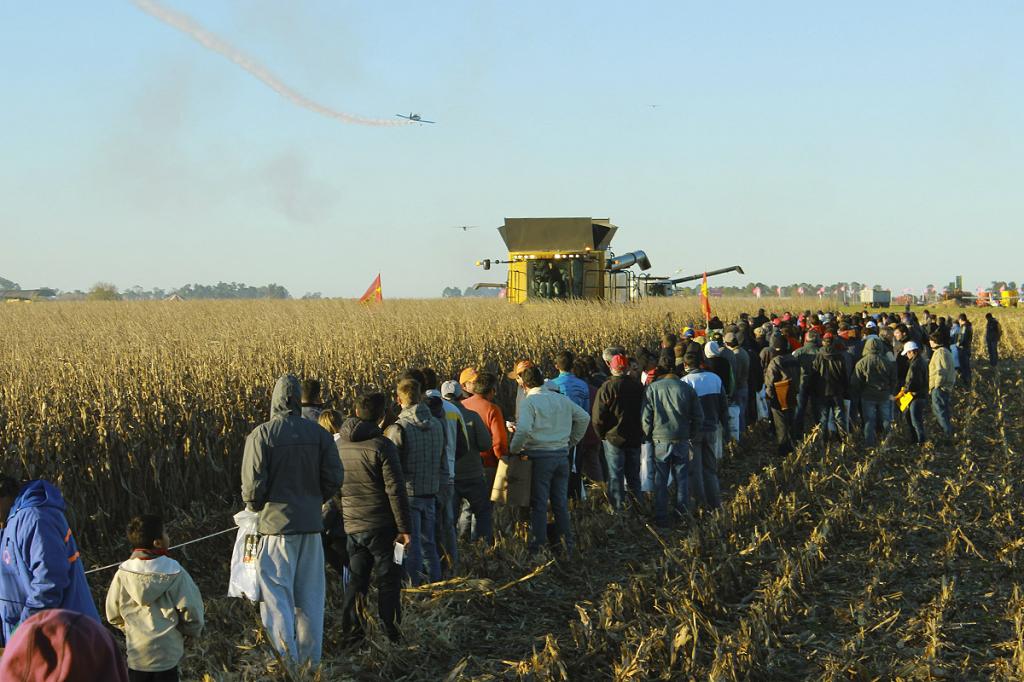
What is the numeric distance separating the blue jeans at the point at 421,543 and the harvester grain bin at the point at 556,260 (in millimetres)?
18773

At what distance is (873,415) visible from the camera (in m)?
15.1

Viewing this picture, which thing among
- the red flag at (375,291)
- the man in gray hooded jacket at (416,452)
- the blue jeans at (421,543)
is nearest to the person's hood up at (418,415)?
the man in gray hooded jacket at (416,452)

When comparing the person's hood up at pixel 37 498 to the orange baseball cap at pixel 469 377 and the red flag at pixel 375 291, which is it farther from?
the red flag at pixel 375 291

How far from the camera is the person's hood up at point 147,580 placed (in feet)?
17.5

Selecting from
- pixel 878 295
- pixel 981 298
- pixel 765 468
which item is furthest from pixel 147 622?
pixel 981 298

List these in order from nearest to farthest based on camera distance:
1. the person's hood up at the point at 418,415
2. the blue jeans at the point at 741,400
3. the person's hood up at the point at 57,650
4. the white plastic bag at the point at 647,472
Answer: the person's hood up at the point at 57,650 → the person's hood up at the point at 418,415 → the white plastic bag at the point at 647,472 → the blue jeans at the point at 741,400

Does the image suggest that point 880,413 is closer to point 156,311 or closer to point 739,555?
point 739,555

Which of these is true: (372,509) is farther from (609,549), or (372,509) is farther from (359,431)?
(609,549)

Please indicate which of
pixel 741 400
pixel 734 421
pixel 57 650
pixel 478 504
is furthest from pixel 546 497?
pixel 57 650

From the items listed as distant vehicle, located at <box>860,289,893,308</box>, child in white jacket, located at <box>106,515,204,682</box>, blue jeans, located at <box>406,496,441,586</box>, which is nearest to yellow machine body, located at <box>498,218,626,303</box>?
blue jeans, located at <box>406,496,441,586</box>

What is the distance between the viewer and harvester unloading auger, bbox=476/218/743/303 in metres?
27.2

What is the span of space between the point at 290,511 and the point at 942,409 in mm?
12010

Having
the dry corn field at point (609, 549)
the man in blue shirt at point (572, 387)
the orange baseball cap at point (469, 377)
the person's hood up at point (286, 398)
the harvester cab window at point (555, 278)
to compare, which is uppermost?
the harvester cab window at point (555, 278)

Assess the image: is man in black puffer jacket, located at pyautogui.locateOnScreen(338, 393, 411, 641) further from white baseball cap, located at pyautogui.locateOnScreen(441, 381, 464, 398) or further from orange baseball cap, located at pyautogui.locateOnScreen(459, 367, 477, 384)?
orange baseball cap, located at pyautogui.locateOnScreen(459, 367, 477, 384)
